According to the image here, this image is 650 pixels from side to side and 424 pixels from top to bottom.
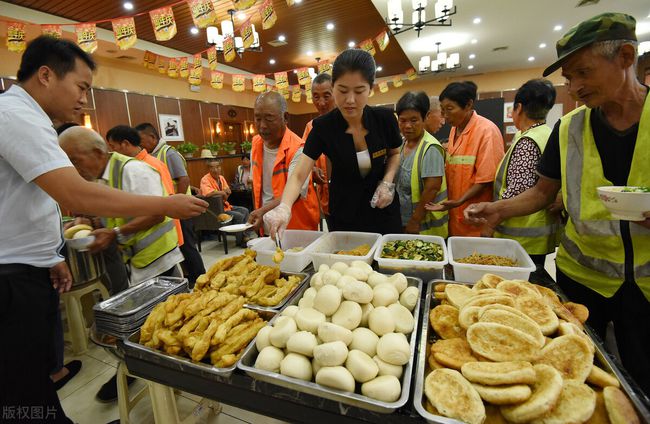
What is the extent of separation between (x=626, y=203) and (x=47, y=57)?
7.44ft

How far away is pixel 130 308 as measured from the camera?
3.89 ft

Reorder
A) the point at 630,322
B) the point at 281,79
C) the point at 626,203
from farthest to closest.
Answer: the point at 281,79 < the point at 630,322 < the point at 626,203

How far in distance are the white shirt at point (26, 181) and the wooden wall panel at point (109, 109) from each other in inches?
305

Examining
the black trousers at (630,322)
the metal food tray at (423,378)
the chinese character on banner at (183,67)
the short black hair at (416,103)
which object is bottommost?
the black trousers at (630,322)

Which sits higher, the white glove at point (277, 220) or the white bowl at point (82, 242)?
the white glove at point (277, 220)

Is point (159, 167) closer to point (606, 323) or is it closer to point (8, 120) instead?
point (8, 120)

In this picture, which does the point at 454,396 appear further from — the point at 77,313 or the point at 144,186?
the point at 77,313

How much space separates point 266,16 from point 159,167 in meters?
3.39

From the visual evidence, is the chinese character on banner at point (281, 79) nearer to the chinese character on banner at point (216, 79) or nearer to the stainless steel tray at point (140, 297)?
the chinese character on banner at point (216, 79)

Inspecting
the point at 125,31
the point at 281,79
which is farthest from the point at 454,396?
the point at 281,79

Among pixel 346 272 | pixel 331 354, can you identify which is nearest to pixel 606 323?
pixel 346 272

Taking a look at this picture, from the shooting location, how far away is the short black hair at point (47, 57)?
136 cm

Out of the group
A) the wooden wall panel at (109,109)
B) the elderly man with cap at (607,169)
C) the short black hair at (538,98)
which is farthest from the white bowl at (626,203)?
the wooden wall panel at (109,109)

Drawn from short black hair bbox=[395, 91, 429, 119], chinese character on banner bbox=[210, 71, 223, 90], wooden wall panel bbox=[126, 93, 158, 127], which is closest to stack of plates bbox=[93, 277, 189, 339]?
short black hair bbox=[395, 91, 429, 119]
